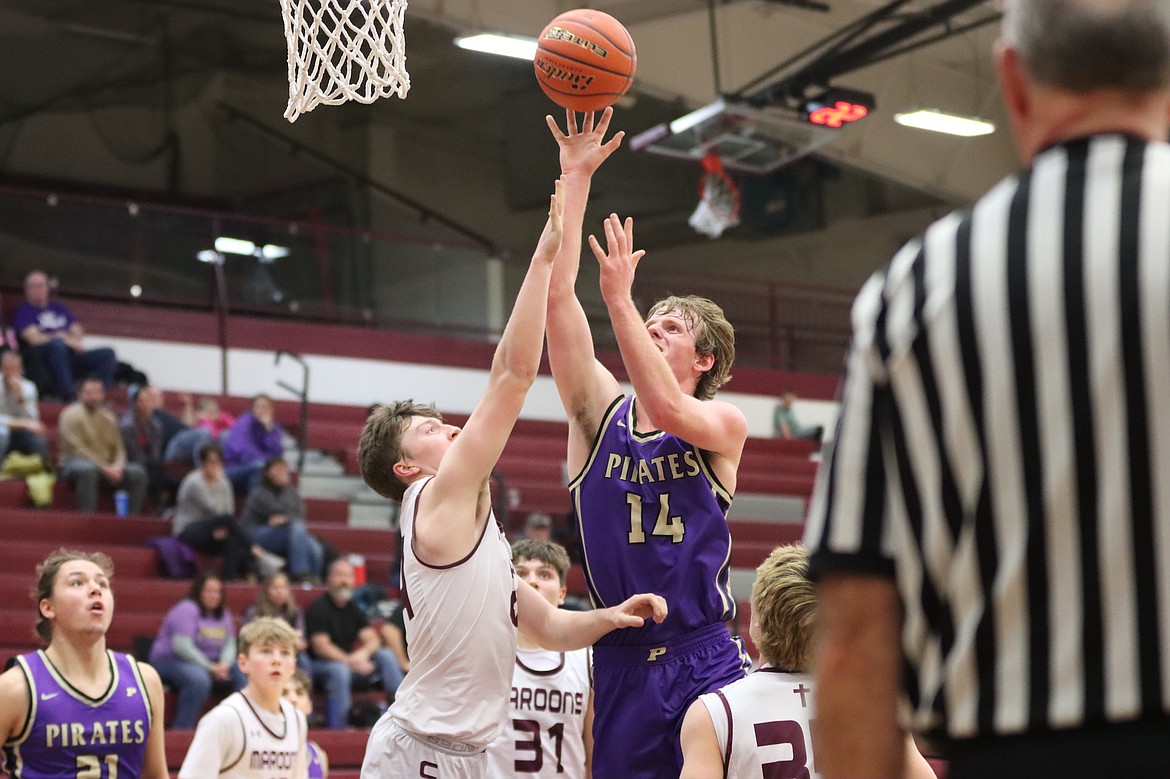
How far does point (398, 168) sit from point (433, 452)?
61.2 ft

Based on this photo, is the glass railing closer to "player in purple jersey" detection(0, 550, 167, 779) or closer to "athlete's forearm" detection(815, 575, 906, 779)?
"player in purple jersey" detection(0, 550, 167, 779)

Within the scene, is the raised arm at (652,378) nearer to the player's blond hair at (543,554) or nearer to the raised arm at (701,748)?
the raised arm at (701,748)

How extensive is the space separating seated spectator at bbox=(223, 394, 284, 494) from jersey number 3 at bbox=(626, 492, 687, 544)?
9.37 m

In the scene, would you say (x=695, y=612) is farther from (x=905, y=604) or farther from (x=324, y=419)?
(x=324, y=419)

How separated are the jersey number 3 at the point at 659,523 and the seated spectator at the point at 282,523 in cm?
838

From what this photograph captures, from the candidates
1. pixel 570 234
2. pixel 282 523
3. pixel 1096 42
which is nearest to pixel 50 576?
pixel 570 234

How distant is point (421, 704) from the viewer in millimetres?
4195

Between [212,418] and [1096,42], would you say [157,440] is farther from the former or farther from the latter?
[1096,42]

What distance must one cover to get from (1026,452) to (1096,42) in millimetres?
486

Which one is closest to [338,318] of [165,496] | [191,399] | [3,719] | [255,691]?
[191,399]

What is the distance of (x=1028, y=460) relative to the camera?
1.70 metres

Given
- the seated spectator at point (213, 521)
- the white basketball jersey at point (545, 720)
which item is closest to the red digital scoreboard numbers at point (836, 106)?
the seated spectator at point (213, 521)

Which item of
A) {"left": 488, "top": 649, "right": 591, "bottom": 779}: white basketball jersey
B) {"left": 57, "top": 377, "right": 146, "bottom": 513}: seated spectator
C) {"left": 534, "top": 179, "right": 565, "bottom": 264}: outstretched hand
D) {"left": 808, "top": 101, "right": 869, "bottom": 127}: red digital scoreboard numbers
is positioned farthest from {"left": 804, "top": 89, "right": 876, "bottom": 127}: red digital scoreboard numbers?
{"left": 534, "top": 179, "right": 565, "bottom": 264}: outstretched hand

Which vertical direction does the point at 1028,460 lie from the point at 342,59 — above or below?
below
